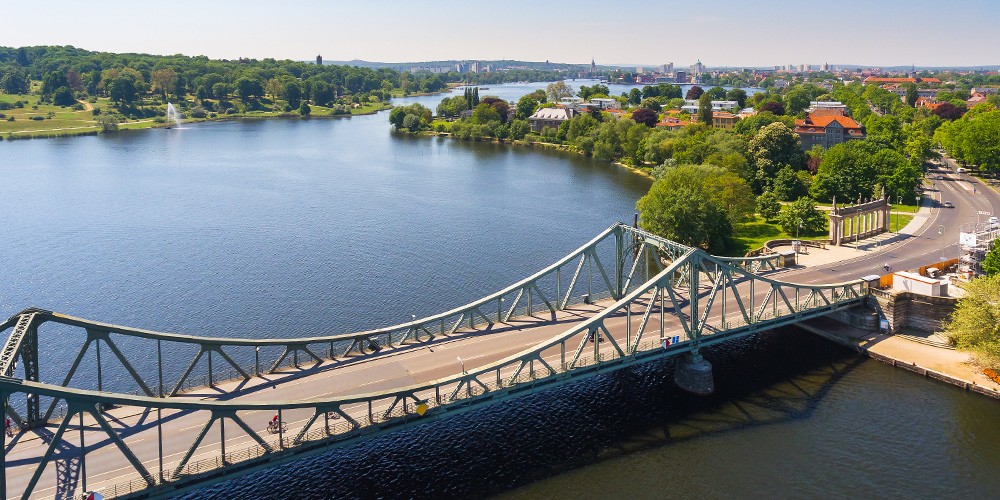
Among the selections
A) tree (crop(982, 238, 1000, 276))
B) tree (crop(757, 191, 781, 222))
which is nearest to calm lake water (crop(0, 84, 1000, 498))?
tree (crop(982, 238, 1000, 276))

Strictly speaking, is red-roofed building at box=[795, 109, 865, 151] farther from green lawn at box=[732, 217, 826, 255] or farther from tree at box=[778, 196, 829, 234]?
tree at box=[778, 196, 829, 234]

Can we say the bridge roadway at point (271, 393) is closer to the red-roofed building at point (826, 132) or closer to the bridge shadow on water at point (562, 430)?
the bridge shadow on water at point (562, 430)

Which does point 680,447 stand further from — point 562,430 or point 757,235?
point 757,235

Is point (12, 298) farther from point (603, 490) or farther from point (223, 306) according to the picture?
point (603, 490)

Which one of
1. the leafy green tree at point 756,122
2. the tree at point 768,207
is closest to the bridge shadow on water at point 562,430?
the tree at point 768,207

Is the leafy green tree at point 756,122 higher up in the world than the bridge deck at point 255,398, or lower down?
higher up

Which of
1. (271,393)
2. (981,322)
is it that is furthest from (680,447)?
(981,322)

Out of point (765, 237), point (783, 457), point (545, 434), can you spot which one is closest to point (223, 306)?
point (545, 434)
